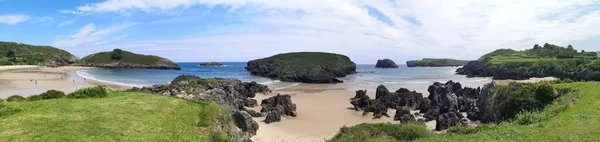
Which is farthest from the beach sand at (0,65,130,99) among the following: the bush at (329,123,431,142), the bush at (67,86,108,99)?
the bush at (329,123,431,142)

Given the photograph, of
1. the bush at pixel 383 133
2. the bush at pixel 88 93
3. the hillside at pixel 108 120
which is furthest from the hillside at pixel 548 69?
the bush at pixel 88 93

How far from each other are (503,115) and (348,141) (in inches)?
609

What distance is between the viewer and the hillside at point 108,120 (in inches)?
572

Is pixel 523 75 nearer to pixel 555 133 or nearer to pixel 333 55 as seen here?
pixel 333 55

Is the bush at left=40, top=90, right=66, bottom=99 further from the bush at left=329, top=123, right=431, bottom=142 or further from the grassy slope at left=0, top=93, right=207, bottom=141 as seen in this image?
the bush at left=329, top=123, right=431, bottom=142

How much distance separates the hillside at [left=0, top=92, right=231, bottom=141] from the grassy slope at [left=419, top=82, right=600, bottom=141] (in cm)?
1254

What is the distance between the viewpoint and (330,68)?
13288 cm

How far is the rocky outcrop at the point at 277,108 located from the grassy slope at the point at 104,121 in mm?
14939

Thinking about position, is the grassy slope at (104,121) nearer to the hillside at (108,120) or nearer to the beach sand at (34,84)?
Result: the hillside at (108,120)

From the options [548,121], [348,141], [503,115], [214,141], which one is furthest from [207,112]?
[503,115]

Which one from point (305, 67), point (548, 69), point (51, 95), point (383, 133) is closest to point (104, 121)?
point (51, 95)

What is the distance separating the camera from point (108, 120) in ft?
54.8

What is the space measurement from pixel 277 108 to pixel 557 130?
2569 centimetres

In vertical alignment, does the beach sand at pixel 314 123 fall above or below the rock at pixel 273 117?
below
